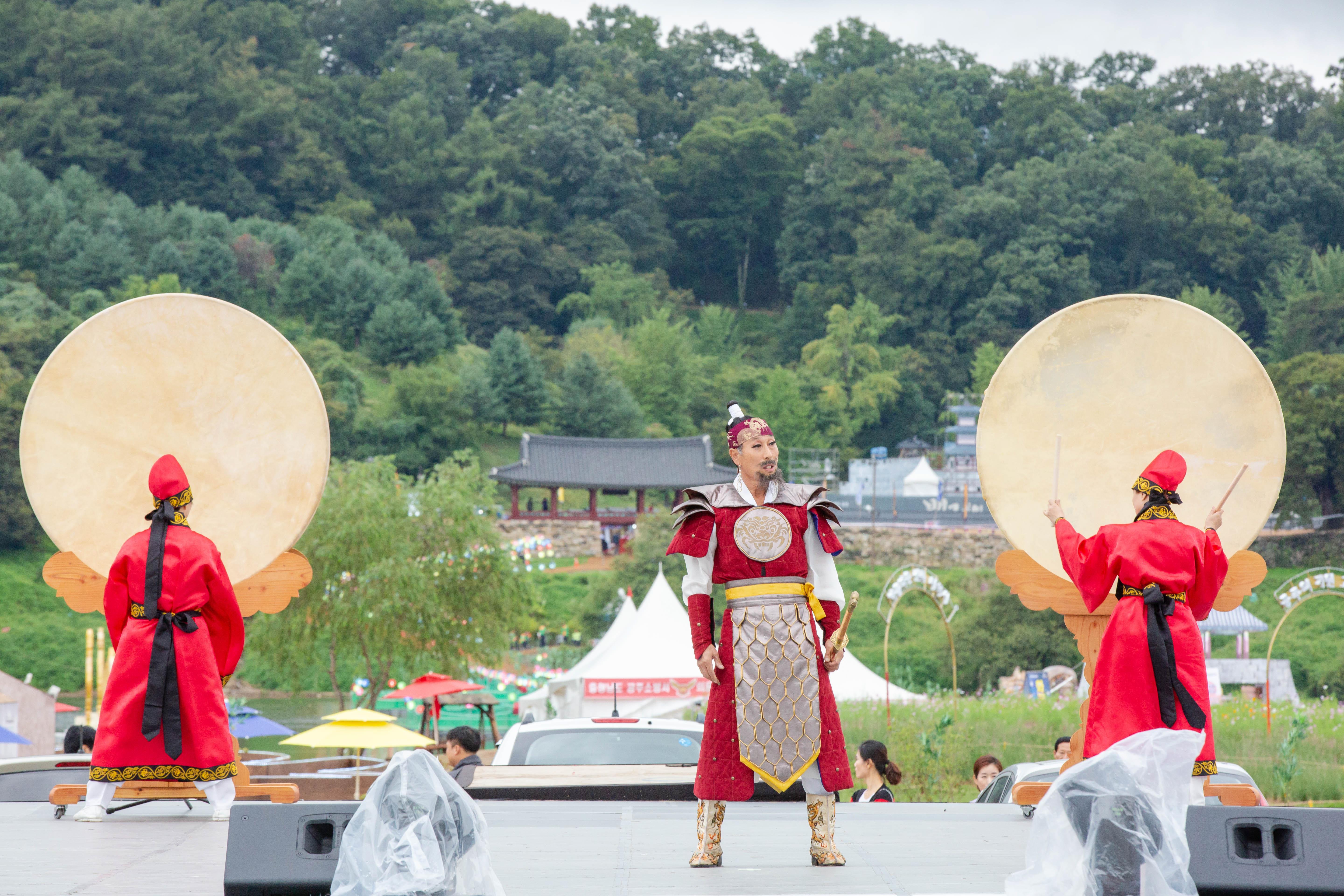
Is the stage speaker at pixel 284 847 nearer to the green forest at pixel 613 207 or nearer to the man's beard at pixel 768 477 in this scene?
the man's beard at pixel 768 477

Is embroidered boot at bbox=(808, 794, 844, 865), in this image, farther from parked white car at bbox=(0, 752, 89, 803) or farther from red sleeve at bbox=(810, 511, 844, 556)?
parked white car at bbox=(0, 752, 89, 803)

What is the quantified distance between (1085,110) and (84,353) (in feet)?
219

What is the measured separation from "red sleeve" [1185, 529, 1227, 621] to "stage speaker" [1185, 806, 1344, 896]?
164cm

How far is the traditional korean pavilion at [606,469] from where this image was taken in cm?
4134

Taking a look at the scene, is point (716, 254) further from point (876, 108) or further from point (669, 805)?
point (669, 805)

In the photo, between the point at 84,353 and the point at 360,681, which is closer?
the point at 84,353

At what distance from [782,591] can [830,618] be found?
0.19 m

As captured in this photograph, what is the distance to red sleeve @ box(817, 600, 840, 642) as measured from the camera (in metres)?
4.47

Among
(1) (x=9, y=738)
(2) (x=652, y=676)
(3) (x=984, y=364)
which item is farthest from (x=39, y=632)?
(3) (x=984, y=364)

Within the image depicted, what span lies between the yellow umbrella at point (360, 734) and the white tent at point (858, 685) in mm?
6762

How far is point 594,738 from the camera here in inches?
278

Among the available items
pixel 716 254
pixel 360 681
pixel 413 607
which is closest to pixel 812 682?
pixel 413 607

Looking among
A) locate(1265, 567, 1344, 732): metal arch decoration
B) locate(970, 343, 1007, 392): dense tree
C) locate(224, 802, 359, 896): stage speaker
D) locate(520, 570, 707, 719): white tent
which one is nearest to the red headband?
locate(224, 802, 359, 896): stage speaker

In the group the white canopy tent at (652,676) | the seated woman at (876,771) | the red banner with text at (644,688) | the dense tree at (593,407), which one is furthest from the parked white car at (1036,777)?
the dense tree at (593,407)
